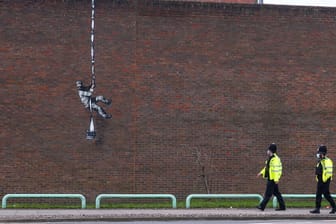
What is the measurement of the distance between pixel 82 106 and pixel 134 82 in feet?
5.41

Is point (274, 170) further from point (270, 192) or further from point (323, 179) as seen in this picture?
point (323, 179)

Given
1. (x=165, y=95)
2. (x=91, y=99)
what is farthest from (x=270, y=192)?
(x=91, y=99)

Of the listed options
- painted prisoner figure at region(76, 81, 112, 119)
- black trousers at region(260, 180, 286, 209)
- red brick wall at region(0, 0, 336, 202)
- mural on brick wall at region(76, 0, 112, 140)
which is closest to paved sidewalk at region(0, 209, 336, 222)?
black trousers at region(260, 180, 286, 209)

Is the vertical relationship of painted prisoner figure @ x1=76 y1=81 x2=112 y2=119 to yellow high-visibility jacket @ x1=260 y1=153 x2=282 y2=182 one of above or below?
above

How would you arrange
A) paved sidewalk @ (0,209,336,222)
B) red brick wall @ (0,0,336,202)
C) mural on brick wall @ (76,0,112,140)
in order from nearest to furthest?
paved sidewalk @ (0,209,336,222) → red brick wall @ (0,0,336,202) → mural on brick wall @ (76,0,112,140)

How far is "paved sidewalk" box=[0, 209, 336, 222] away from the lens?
14.8 meters

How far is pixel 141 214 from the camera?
1544cm

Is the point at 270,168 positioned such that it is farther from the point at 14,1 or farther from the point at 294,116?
the point at 14,1

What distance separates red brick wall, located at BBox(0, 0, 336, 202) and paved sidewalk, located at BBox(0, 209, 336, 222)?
2.53m

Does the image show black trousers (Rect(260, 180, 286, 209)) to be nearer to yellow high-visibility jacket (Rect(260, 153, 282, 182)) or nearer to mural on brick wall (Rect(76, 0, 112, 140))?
yellow high-visibility jacket (Rect(260, 153, 282, 182))

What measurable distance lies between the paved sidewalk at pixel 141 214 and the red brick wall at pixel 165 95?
2530 millimetres

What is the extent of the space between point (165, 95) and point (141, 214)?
4692mm

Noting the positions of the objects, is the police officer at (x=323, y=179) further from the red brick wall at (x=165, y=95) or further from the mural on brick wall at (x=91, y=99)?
the mural on brick wall at (x=91, y=99)

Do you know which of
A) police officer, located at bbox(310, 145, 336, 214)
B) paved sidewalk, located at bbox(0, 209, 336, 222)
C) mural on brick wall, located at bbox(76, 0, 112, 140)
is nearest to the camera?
paved sidewalk, located at bbox(0, 209, 336, 222)
